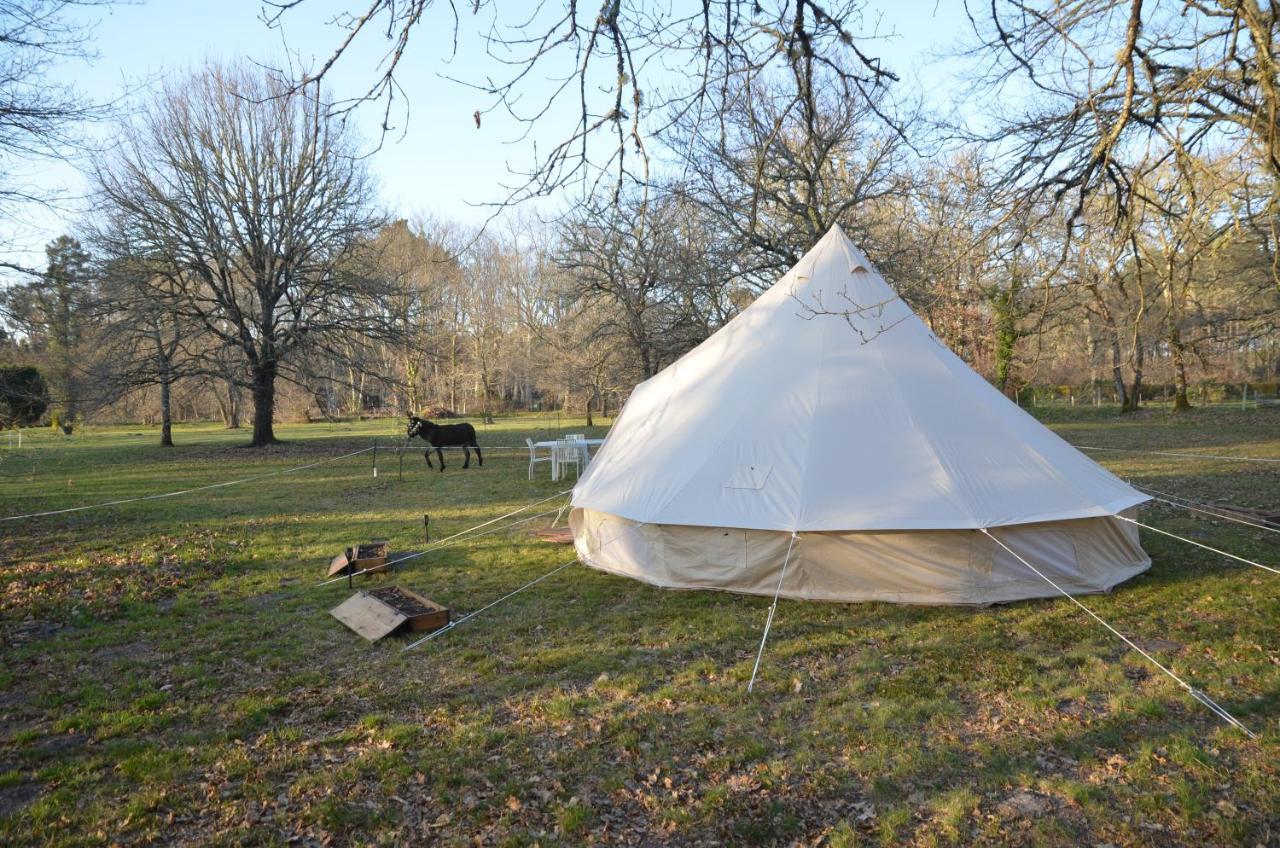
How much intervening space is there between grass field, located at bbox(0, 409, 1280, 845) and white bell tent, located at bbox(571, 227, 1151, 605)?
0.87ft

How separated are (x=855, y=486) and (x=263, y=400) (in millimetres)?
18753

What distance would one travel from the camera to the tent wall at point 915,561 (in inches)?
233

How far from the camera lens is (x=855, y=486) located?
6.06 metres

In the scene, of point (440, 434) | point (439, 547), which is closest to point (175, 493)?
point (440, 434)

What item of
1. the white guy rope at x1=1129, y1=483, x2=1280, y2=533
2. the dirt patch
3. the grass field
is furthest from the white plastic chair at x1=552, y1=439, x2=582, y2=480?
the dirt patch

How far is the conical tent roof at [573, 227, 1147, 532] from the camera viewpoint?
19.5 feet

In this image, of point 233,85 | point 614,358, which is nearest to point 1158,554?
point 614,358

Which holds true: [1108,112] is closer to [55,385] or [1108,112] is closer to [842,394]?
[842,394]

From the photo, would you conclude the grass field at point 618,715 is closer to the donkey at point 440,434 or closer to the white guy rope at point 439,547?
the white guy rope at point 439,547

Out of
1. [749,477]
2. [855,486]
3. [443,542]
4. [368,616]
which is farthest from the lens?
[443,542]

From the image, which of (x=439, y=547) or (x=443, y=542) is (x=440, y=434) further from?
(x=439, y=547)

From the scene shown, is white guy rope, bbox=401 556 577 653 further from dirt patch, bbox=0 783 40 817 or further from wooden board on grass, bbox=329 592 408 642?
dirt patch, bbox=0 783 40 817

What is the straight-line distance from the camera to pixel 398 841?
3156mm

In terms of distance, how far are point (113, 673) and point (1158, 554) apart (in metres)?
9.08
